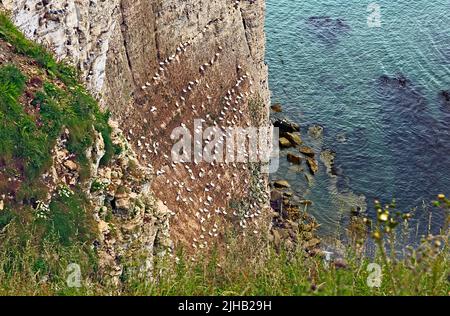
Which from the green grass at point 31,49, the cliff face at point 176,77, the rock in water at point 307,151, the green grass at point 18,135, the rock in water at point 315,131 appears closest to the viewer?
the green grass at point 18,135

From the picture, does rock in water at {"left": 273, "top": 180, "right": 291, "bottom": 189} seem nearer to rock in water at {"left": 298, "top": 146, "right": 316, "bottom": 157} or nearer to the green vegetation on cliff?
rock in water at {"left": 298, "top": 146, "right": 316, "bottom": 157}

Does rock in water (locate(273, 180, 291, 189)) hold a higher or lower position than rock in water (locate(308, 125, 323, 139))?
lower

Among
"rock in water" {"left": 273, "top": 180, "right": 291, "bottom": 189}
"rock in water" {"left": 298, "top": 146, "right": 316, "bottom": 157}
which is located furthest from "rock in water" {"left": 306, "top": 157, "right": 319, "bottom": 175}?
"rock in water" {"left": 273, "top": 180, "right": 291, "bottom": 189}

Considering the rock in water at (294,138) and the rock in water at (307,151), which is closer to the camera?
the rock in water at (307,151)

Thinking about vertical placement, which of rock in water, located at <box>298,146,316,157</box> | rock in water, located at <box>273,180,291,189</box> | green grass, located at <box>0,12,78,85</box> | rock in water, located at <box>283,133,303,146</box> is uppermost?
rock in water, located at <box>283,133,303,146</box>

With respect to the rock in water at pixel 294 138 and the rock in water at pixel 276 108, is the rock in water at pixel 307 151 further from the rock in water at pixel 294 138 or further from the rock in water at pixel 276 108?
the rock in water at pixel 276 108

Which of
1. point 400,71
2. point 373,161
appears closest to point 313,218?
point 373,161

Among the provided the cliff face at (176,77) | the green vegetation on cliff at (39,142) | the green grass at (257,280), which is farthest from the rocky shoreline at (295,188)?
the green grass at (257,280)
